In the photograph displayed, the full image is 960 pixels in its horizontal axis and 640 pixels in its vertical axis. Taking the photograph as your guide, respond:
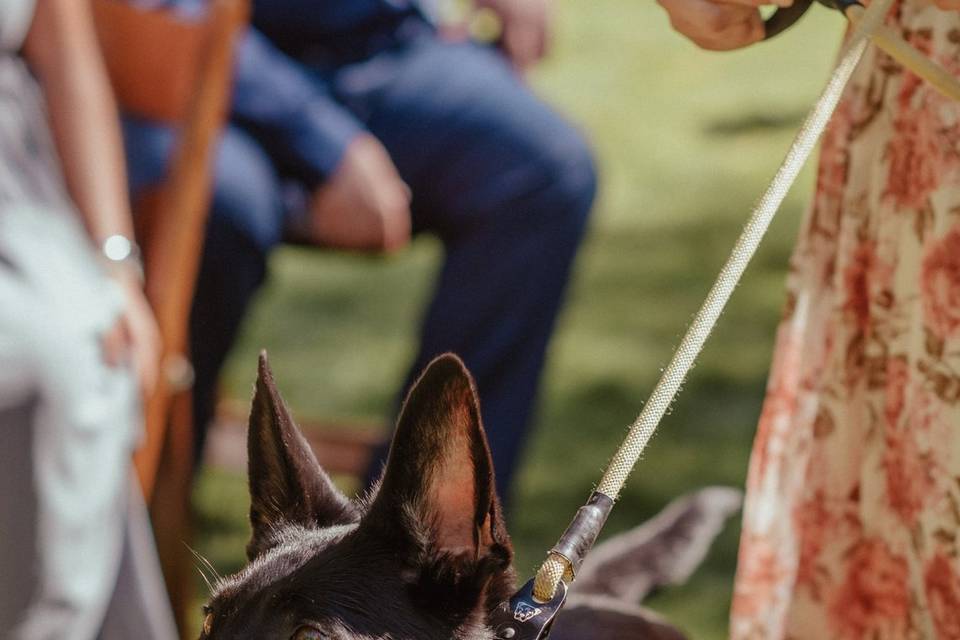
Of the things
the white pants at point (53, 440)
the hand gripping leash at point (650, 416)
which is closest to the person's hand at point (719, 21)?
the hand gripping leash at point (650, 416)

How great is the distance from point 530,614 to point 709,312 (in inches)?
13.8

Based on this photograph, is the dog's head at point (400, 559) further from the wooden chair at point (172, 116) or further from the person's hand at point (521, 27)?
the person's hand at point (521, 27)

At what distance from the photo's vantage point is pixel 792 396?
1838 millimetres

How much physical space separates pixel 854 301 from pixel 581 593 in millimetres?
909

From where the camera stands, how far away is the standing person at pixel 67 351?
90.0 inches

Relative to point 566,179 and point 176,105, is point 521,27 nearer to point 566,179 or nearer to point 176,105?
point 566,179

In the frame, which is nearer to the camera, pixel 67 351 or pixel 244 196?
pixel 67 351

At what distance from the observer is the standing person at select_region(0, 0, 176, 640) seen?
7.50 feet

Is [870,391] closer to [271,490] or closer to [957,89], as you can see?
[957,89]

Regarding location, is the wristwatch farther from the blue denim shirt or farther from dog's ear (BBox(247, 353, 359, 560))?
dog's ear (BBox(247, 353, 359, 560))

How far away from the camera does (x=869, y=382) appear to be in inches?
69.3

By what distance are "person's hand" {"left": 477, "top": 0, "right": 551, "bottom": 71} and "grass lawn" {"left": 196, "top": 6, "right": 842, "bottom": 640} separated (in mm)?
1053

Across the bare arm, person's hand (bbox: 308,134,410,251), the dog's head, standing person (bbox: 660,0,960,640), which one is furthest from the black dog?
person's hand (bbox: 308,134,410,251)

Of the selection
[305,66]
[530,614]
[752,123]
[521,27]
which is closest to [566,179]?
[521,27]
